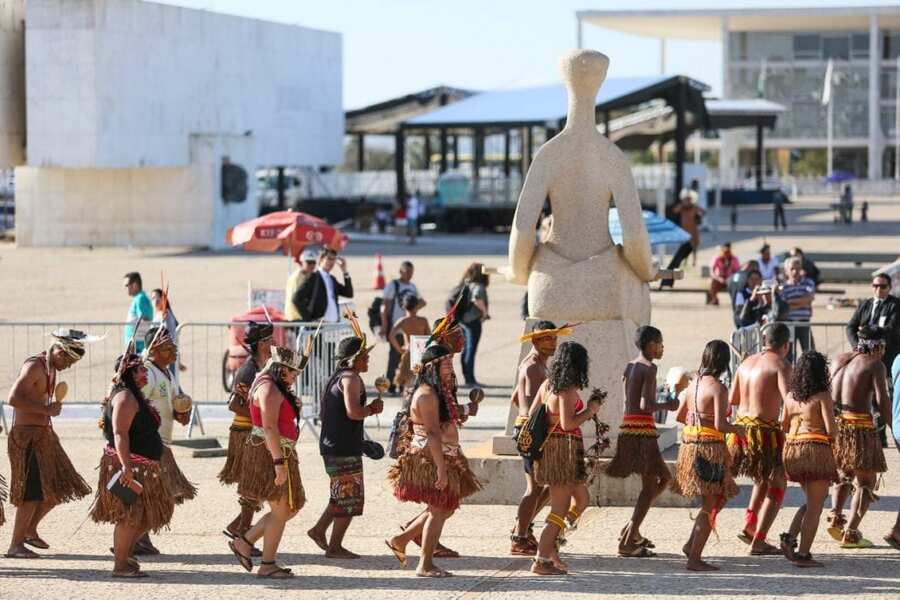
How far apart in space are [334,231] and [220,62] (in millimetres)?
28721

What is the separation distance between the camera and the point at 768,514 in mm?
10570

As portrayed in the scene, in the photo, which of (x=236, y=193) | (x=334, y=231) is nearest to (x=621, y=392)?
(x=334, y=231)

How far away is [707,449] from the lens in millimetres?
10172

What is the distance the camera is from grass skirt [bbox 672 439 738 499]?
10117 mm

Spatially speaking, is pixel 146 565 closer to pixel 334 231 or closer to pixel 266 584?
pixel 266 584

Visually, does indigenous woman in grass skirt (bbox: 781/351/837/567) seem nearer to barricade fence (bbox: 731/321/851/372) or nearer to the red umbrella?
barricade fence (bbox: 731/321/851/372)

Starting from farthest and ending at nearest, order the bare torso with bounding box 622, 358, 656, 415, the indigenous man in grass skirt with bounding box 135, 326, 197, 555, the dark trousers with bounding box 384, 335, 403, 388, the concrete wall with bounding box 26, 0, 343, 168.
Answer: the concrete wall with bounding box 26, 0, 343, 168 < the dark trousers with bounding box 384, 335, 403, 388 < the bare torso with bounding box 622, 358, 656, 415 < the indigenous man in grass skirt with bounding box 135, 326, 197, 555

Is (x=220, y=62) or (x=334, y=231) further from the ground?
(x=220, y=62)

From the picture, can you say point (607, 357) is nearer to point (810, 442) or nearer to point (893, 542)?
point (810, 442)

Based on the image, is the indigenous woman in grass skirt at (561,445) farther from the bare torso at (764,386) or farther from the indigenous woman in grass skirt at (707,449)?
the bare torso at (764,386)

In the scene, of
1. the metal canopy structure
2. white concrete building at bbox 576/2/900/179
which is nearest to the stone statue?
the metal canopy structure

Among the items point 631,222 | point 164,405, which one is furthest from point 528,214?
point 164,405

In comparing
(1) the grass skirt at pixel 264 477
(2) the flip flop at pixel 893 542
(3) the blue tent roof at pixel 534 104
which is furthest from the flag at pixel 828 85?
(1) the grass skirt at pixel 264 477

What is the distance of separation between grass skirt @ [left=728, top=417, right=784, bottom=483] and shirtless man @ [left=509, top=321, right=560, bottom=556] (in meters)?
1.20
